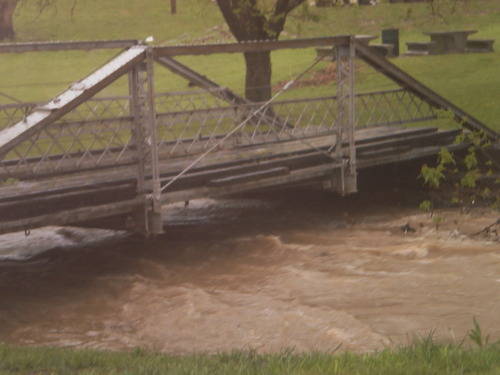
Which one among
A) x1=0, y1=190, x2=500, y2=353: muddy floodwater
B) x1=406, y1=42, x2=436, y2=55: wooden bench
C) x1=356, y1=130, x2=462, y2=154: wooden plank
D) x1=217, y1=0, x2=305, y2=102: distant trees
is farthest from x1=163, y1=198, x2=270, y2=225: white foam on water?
x1=406, y1=42, x2=436, y2=55: wooden bench

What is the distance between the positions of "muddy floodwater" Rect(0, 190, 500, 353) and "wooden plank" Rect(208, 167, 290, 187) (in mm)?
1045

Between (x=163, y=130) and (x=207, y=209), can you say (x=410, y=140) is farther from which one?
(x=163, y=130)

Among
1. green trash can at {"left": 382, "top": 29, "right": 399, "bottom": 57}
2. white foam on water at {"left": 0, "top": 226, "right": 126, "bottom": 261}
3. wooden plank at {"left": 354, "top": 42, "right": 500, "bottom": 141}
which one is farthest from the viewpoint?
green trash can at {"left": 382, "top": 29, "right": 399, "bottom": 57}

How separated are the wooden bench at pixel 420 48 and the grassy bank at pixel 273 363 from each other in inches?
977

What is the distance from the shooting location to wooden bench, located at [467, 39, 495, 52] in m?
30.2

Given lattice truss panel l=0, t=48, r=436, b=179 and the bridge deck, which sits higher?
lattice truss panel l=0, t=48, r=436, b=179

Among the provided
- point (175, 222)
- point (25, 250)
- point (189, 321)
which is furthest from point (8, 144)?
point (175, 222)

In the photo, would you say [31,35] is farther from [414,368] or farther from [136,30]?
[414,368]

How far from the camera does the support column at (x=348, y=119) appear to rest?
1445cm

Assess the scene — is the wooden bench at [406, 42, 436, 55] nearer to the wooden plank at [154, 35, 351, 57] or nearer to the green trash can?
the green trash can

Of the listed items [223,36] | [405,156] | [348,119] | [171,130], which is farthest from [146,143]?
[223,36]

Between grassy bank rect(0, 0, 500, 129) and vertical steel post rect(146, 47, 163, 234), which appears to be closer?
vertical steel post rect(146, 47, 163, 234)

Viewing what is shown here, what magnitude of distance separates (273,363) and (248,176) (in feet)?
23.5

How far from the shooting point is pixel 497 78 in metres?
25.2
